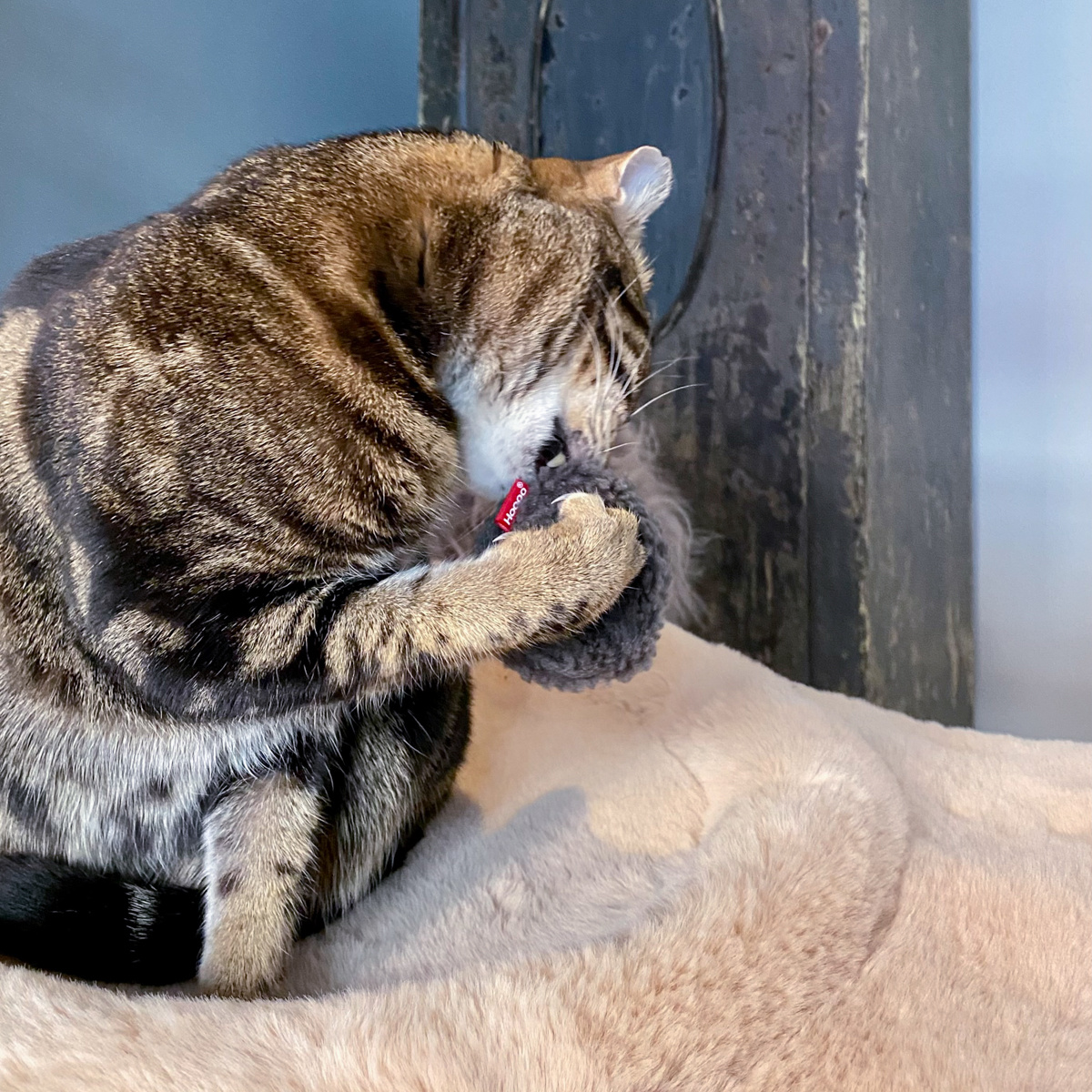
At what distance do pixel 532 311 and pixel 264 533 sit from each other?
0.34 meters

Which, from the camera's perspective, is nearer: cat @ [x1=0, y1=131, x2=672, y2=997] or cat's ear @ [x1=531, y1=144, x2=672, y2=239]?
cat @ [x1=0, y1=131, x2=672, y2=997]

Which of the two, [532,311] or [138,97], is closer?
[532,311]

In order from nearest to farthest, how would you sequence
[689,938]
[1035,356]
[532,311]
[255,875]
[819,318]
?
1. [689,938]
2. [255,875]
3. [532,311]
4. [819,318]
5. [1035,356]

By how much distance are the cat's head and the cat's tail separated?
469 millimetres

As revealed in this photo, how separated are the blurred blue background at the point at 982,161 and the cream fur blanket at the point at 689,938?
65cm

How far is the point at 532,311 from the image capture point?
81 cm

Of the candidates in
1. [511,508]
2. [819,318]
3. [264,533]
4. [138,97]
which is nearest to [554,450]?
[511,508]

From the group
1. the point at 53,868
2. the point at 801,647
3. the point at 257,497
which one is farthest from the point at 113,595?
the point at 801,647

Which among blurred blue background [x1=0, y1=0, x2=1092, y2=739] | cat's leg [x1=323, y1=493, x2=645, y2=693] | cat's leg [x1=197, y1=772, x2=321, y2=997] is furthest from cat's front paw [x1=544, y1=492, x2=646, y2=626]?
blurred blue background [x1=0, y1=0, x2=1092, y2=739]

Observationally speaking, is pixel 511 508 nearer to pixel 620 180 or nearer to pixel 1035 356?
pixel 620 180

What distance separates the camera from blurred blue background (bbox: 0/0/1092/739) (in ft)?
4.08

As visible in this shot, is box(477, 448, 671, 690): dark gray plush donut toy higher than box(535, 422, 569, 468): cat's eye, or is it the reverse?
box(535, 422, 569, 468): cat's eye

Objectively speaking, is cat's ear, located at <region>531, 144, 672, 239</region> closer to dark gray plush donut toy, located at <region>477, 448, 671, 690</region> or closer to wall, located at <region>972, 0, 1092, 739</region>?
dark gray plush donut toy, located at <region>477, 448, 671, 690</region>

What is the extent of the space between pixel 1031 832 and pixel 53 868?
0.89m
